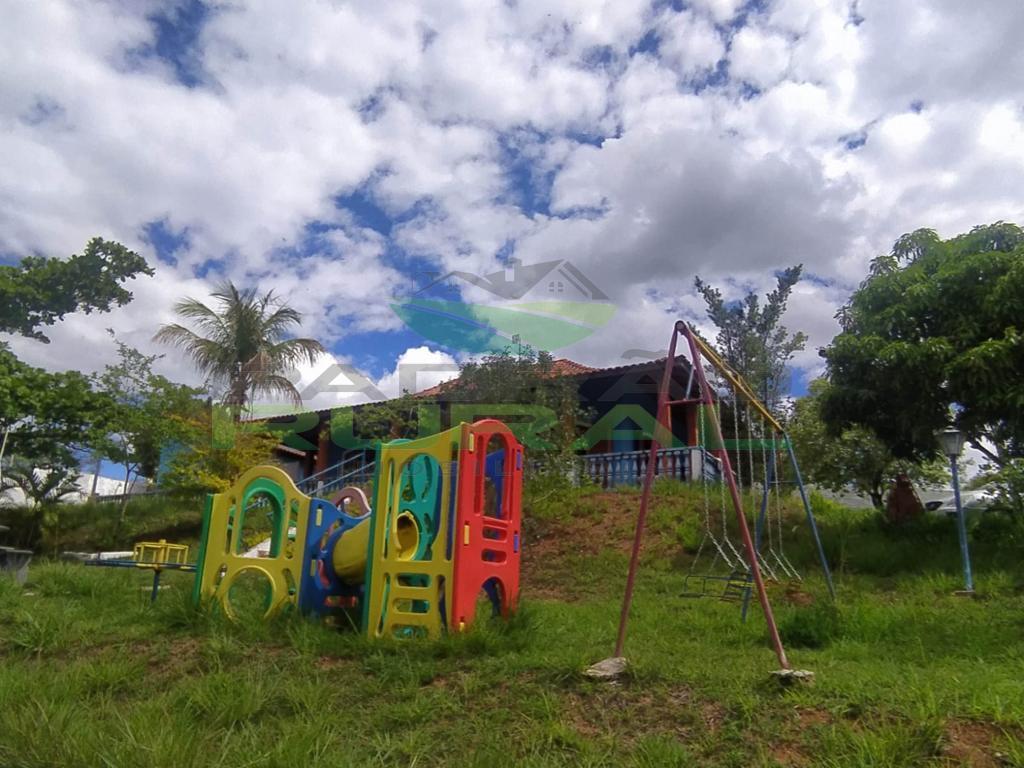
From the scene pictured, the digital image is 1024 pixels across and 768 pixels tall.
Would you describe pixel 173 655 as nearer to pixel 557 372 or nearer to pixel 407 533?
pixel 407 533

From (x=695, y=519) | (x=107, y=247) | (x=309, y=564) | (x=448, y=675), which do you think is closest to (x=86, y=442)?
(x=107, y=247)

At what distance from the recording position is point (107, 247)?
14336mm

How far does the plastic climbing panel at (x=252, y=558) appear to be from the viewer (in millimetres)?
5914

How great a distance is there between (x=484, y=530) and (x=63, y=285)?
1265 centimetres

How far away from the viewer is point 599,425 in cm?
1692

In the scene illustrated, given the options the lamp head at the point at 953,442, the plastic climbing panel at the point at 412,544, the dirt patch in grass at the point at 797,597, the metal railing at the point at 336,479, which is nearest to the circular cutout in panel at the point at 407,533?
the plastic climbing panel at the point at 412,544

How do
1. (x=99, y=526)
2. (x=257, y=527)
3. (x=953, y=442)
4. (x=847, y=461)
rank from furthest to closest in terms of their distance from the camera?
(x=99, y=526) → (x=257, y=527) → (x=847, y=461) → (x=953, y=442)

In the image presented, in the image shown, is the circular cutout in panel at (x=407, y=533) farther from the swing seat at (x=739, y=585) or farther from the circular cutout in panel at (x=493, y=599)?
the swing seat at (x=739, y=585)

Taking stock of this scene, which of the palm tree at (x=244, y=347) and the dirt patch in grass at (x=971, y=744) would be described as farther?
the palm tree at (x=244, y=347)

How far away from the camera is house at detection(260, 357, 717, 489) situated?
13344 mm

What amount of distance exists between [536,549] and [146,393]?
1045 cm

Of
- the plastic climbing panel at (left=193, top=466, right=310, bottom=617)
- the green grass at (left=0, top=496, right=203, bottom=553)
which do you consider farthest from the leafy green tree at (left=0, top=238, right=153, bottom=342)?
the plastic climbing panel at (left=193, top=466, right=310, bottom=617)

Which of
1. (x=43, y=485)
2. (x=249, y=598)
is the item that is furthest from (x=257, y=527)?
(x=249, y=598)

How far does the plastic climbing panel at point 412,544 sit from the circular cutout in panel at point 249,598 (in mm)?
1157
